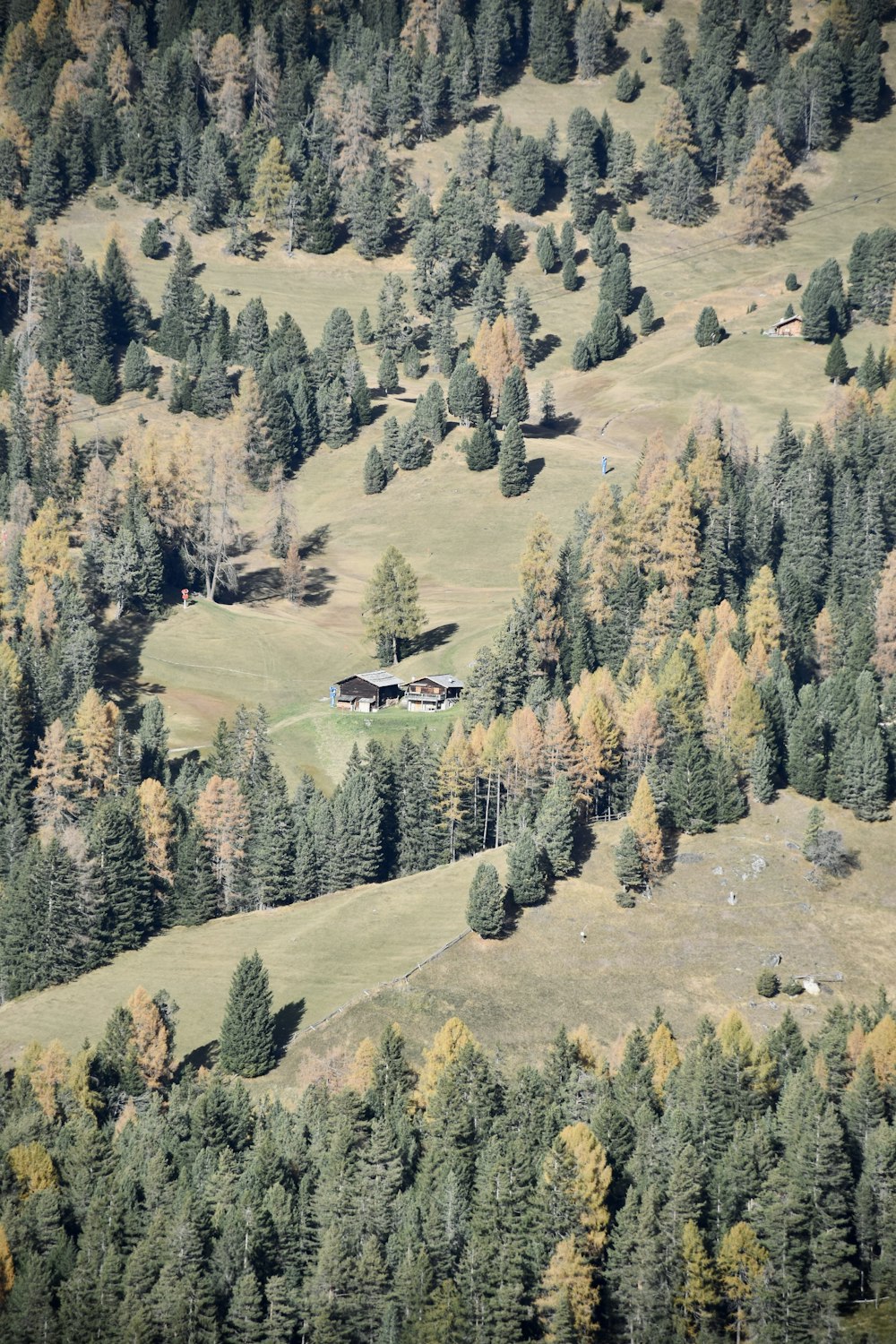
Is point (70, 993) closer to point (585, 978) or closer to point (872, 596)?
point (585, 978)

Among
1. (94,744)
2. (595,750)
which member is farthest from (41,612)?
(595,750)

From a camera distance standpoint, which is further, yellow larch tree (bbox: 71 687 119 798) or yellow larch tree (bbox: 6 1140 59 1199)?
yellow larch tree (bbox: 71 687 119 798)

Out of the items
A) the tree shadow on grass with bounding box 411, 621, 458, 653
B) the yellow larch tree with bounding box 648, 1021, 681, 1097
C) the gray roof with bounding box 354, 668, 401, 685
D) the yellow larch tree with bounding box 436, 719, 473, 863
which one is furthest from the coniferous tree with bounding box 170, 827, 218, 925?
the yellow larch tree with bounding box 648, 1021, 681, 1097

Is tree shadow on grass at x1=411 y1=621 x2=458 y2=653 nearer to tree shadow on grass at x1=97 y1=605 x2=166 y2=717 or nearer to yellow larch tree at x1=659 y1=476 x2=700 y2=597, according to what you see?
yellow larch tree at x1=659 y1=476 x2=700 y2=597

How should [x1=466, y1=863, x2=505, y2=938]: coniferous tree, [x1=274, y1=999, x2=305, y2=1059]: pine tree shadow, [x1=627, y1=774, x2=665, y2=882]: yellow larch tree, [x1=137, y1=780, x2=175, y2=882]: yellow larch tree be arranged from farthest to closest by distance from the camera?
[x1=137, y1=780, x2=175, y2=882]: yellow larch tree → [x1=627, y1=774, x2=665, y2=882]: yellow larch tree → [x1=466, y1=863, x2=505, y2=938]: coniferous tree → [x1=274, y1=999, x2=305, y2=1059]: pine tree shadow

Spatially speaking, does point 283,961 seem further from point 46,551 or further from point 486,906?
point 46,551

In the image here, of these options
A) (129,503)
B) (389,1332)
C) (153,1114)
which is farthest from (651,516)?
(389,1332)
